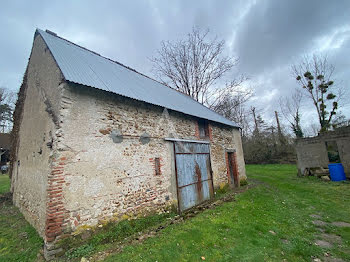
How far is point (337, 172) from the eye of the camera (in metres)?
10.2

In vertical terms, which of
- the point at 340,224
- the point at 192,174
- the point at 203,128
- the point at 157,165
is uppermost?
the point at 203,128

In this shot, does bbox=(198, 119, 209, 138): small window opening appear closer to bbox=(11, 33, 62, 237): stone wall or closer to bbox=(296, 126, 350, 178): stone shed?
bbox=(11, 33, 62, 237): stone wall

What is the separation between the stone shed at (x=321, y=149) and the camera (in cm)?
1031

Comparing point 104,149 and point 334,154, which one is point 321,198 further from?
point 334,154

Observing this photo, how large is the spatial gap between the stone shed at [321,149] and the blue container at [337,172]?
236mm

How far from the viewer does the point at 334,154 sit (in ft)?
49.5

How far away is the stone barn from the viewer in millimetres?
3967

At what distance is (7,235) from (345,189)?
13.8 meters

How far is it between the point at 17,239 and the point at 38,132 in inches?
117

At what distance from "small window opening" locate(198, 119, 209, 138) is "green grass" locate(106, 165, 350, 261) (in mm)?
3569

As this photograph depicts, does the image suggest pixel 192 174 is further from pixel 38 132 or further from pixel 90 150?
pixel 38 132

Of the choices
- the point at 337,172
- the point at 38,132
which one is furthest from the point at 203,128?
the point at 337,172

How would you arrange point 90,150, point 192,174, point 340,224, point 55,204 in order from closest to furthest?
point 55,204
point 90,150
point 340,224
point 192,174

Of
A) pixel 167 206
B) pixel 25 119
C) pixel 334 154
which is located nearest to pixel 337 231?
pixel 167 206
